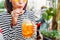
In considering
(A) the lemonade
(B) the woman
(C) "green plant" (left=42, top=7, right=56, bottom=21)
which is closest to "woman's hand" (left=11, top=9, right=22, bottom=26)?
(B) the woman

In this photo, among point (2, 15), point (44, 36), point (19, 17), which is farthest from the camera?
point (44, 36)

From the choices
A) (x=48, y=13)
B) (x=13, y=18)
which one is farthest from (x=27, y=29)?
(x=48, y=13)

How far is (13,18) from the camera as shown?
167 cm

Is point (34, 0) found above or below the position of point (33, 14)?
above

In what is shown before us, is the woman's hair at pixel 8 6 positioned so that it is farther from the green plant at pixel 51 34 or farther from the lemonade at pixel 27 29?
the green plant at pixel 51 34

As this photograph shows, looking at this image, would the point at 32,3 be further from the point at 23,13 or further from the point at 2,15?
the point at 2,15

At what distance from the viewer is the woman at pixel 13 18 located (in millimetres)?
1620

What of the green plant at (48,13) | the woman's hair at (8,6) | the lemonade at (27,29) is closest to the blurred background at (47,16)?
the green plant at (48,13)

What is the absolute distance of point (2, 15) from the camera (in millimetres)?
1599

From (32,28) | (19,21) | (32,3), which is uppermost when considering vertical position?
(32,3)

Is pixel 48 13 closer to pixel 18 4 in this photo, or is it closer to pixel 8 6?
pixel 18 4

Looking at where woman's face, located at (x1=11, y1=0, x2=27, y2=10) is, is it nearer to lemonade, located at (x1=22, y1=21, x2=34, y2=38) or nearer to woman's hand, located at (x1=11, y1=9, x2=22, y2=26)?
woman's hand, located at (x1=11, y1=9, x2=22, y2=26)

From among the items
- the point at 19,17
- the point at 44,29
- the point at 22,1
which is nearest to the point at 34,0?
the point at 22,1

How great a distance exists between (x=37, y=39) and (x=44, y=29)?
151 mm
